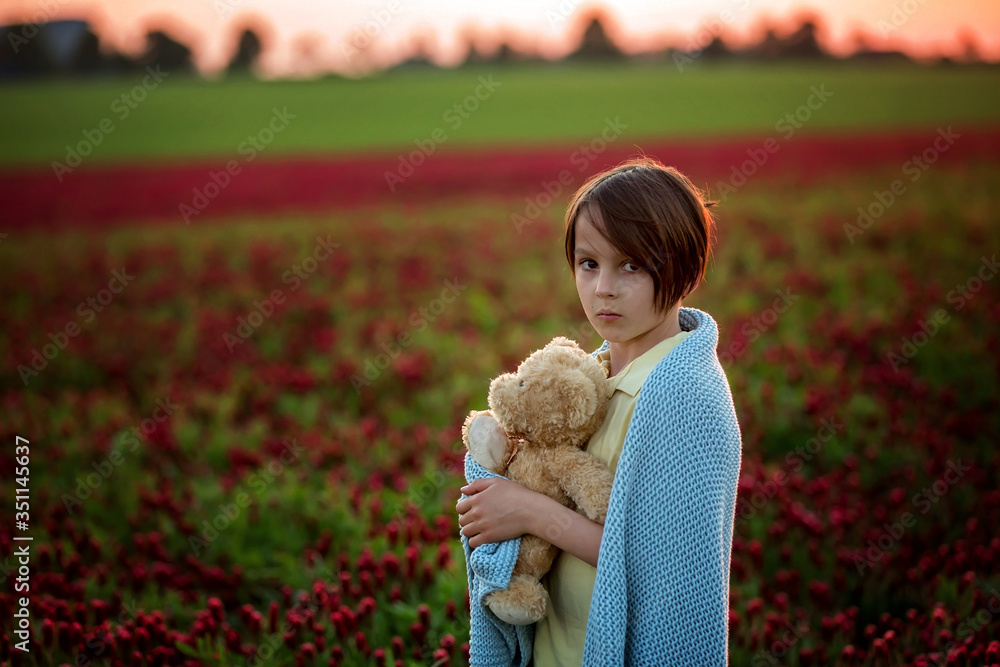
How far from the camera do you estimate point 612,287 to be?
1787 millimetres

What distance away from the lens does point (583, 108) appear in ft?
115

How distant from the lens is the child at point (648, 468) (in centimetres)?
169

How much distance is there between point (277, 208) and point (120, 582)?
12747mm

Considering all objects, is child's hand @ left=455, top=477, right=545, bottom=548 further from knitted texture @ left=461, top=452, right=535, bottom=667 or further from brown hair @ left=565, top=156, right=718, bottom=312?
brown hair @ left=565, top=156, right=718, bottom=312

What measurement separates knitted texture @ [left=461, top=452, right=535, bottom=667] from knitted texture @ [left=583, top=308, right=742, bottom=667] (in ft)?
0.82

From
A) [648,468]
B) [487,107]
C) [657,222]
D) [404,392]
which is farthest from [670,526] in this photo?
[487,107]

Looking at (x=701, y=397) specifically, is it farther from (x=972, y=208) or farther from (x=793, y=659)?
(x=972, y=208)

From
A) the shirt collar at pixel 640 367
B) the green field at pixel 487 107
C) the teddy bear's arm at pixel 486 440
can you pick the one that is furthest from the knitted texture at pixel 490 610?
the green field at pixel 487 107

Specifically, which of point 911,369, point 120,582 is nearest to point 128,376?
point 120,582

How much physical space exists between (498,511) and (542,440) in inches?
8.3

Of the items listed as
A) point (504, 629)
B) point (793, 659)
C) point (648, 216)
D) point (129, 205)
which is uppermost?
point (648, 216)

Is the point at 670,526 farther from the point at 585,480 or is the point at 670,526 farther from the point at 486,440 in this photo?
the point at 486,440

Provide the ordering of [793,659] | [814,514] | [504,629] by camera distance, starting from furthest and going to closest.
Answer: [814,514] < [793,659] < [504,629]

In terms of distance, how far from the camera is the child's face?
1.79 m
